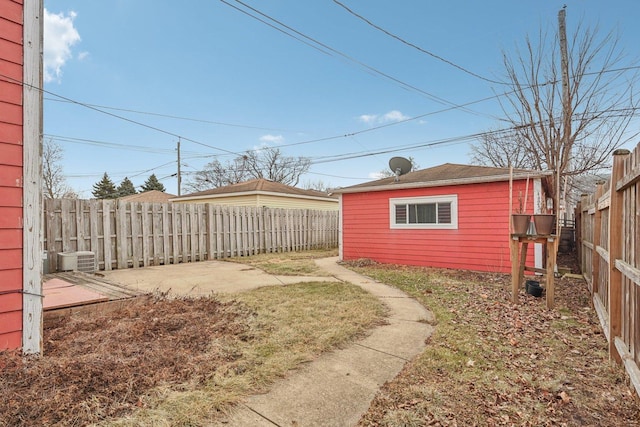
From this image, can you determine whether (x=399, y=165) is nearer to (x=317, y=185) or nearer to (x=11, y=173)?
(x=11, y=173)

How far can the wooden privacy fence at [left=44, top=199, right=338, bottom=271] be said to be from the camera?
24.8 ft

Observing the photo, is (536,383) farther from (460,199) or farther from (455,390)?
(460,199)

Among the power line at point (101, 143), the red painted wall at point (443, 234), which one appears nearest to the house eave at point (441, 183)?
the red painted wall at point (443, 234)

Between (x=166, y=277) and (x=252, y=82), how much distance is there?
1047cm

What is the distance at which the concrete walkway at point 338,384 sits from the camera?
193 cm

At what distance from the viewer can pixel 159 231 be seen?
9.36m

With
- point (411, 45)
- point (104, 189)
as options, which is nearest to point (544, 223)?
point (411, 45)

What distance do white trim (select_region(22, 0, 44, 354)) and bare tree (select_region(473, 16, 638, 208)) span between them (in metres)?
10.6

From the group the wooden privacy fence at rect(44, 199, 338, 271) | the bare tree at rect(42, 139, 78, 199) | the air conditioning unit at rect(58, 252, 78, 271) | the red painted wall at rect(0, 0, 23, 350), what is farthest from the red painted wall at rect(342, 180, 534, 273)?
the bare tree at rect(42, 139, 78, 199)

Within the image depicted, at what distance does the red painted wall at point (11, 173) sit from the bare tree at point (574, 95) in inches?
421

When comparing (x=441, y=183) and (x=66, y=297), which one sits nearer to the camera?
(x=66, y=297)

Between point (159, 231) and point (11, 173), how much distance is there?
7.30 meters

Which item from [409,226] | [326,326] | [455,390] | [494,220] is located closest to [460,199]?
[494,220]

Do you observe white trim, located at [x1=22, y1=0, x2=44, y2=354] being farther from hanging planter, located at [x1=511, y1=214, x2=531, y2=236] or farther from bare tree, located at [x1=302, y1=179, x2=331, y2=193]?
bare tree, located at [x1=302, y1=179, x2=331, y2=193]
